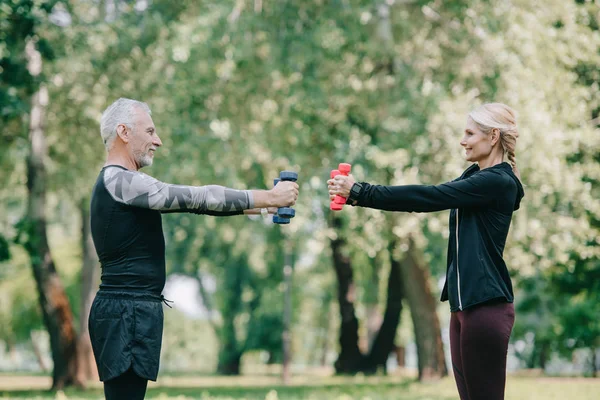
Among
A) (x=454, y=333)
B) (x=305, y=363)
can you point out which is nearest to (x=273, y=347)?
(x=454, y=333)

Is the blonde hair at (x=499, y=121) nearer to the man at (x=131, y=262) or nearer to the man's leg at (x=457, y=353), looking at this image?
the man's leg at (x=457, y=353)

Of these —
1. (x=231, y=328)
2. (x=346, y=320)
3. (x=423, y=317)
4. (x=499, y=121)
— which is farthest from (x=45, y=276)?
(x=231, y=328)

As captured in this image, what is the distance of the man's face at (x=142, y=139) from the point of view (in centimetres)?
439

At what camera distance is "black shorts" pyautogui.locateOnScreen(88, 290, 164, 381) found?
4102 mm

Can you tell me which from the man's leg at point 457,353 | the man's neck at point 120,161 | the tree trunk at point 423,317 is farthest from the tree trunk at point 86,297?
the man's leg at point 457,353

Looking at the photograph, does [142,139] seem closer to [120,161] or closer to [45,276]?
[120,161]

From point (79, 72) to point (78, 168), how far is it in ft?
12.4

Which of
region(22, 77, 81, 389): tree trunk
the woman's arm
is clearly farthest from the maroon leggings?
region(22, 77, 81, 389): tree trunk

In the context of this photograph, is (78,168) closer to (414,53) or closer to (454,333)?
(414,53)

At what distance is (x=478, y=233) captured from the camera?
4574mm

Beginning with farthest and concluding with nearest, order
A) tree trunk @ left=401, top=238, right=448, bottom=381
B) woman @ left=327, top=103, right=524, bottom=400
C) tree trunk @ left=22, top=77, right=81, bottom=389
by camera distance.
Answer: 1. tree trunk @ left=401, top=238, right=448, bottom=381
2. tree trunk @ left=22, top=77, right=81, bottom=389
3. woman @ left=327, top=103, right=524, bottom=400

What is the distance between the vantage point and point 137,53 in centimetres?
1727

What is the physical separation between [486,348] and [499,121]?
130cm

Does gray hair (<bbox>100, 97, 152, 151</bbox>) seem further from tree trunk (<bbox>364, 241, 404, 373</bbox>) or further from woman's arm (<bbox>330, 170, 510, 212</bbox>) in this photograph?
tree trunk (<bbox>364, 241, 404, 373</bbox>)
